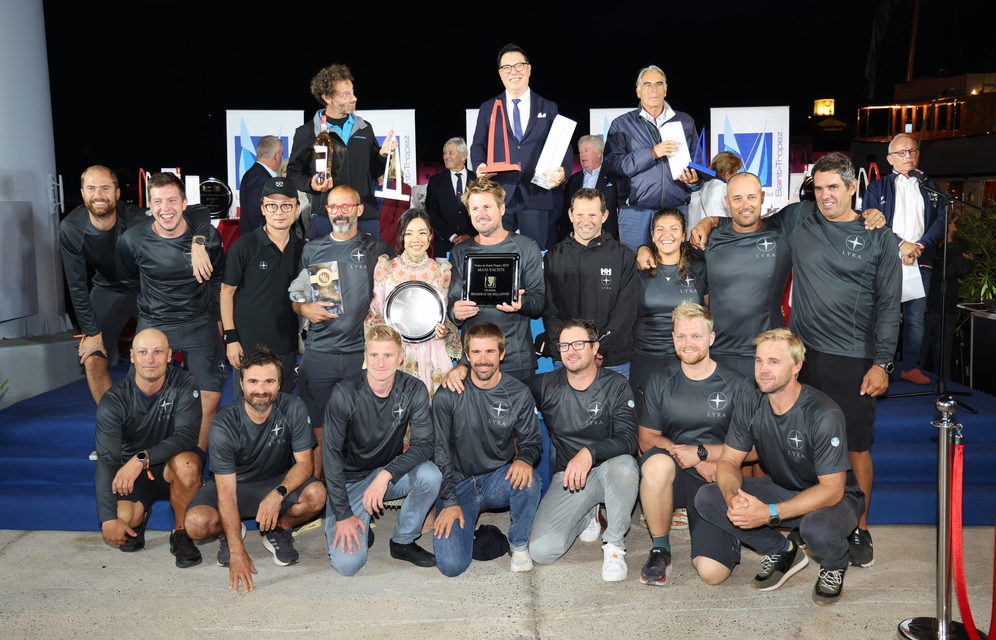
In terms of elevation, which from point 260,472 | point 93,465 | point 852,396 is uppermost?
point 852,396

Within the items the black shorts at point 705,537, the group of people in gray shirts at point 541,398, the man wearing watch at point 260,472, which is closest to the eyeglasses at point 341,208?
the group of people in gray shirts at point 541,398

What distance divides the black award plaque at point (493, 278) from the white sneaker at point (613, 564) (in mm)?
1395

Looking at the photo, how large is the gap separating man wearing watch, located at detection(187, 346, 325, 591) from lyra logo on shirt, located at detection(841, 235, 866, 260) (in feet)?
9.72

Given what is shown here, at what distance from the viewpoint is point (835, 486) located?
13.8 feet

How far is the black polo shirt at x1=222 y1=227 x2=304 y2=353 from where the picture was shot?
205 inches

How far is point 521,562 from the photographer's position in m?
4.63

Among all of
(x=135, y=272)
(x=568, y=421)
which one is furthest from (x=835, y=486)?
(x=135, y=272)

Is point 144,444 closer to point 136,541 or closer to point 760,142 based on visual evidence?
point 136,541

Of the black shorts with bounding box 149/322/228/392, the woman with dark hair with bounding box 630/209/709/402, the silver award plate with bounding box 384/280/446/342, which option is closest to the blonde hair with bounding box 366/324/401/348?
the silver award plate with bounding box 384/280/446/342

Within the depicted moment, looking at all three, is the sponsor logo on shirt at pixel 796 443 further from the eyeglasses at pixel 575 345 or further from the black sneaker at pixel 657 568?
the eyeglasses at pixel 575 345

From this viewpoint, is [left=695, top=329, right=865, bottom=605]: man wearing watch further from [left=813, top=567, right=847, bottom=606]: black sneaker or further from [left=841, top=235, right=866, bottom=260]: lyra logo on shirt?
[left=841, top=235, right=866, bottom=260]: lyra logo on shirt

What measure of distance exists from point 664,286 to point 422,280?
135 cm

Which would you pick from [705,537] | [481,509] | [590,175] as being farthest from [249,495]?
[590,175]

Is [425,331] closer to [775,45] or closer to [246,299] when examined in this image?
[246,299]
